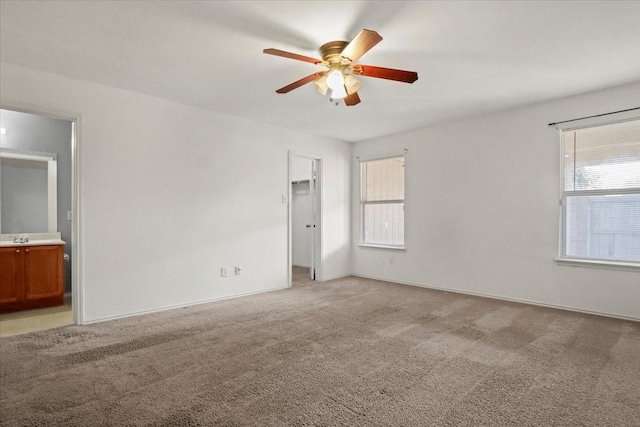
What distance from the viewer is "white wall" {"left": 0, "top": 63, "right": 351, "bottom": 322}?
3543mm

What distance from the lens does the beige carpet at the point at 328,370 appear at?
1932mm

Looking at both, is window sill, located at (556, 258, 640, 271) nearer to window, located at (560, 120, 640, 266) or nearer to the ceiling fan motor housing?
window, located at (560, 120, 640, 266)

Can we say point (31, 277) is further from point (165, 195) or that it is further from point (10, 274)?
point (165, 195)

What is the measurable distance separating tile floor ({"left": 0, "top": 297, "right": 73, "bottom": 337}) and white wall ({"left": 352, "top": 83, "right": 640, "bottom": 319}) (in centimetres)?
464

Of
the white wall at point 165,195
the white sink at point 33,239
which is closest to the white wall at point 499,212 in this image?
the white wall at point 165,195

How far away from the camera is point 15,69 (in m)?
3.15

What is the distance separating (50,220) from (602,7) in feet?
21.3

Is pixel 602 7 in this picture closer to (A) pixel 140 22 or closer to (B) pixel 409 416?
(B) pixel 409 416

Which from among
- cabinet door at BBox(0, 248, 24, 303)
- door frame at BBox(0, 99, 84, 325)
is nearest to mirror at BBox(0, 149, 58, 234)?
cabinet door at BBox(0, 248, 24, 303)

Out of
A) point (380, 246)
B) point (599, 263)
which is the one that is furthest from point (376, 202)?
point (599, 263)

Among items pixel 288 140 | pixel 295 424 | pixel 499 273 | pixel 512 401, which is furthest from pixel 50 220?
pixel 499 273

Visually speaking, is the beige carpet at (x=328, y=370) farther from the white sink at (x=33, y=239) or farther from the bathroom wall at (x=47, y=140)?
the bathroom wall at (x=47, y=140)

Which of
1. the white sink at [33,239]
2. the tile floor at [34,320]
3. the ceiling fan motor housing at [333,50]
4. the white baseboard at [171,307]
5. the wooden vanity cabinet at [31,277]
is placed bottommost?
the tile floor at [34,320]

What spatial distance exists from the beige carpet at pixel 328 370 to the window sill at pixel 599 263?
586mm
